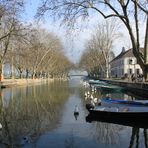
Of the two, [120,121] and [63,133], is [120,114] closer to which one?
[120,121]

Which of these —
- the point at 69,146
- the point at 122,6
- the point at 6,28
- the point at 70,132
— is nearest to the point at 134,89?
the point at 122,6

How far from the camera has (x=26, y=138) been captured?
14.1m

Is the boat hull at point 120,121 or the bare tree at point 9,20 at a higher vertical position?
the bare tree at point 9,20

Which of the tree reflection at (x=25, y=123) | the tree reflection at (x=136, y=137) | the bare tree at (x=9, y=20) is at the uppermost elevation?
the bare tree at (x=9, y=20)

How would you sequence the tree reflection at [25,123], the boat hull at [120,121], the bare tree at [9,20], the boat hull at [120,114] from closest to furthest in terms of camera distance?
the tree reflection at [25,123]
the boat hull at [120,121]
the boat hull at [120,114]
the bare tree at [9,20]

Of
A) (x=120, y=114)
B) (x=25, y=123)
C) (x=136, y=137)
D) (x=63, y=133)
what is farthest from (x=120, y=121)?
(x=25, y=123)

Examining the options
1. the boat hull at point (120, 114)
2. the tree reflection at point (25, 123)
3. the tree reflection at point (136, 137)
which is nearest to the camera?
the tree reflection at point (136, 137)

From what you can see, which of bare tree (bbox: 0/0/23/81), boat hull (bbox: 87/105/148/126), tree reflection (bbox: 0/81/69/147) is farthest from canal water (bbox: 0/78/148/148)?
bare tree (bbox: 0/0/23/81)

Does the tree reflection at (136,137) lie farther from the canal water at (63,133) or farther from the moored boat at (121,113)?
the moored boat at (121,113)

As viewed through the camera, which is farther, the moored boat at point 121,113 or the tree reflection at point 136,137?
the moored boat at point 121,113

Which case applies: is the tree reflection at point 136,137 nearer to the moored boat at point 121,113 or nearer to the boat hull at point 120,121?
the boat hull at point 120,121

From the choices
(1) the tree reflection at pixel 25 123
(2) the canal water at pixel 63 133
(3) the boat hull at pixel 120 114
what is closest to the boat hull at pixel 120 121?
(3) the boat hull at pixel 120 114

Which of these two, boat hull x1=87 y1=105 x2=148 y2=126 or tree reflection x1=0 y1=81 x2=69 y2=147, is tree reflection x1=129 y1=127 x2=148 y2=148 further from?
tree reflection x1=0 y1=81 x2=69 y2=147

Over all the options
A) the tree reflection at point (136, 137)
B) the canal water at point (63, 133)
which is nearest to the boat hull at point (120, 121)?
the canal water at point (63, 133)
